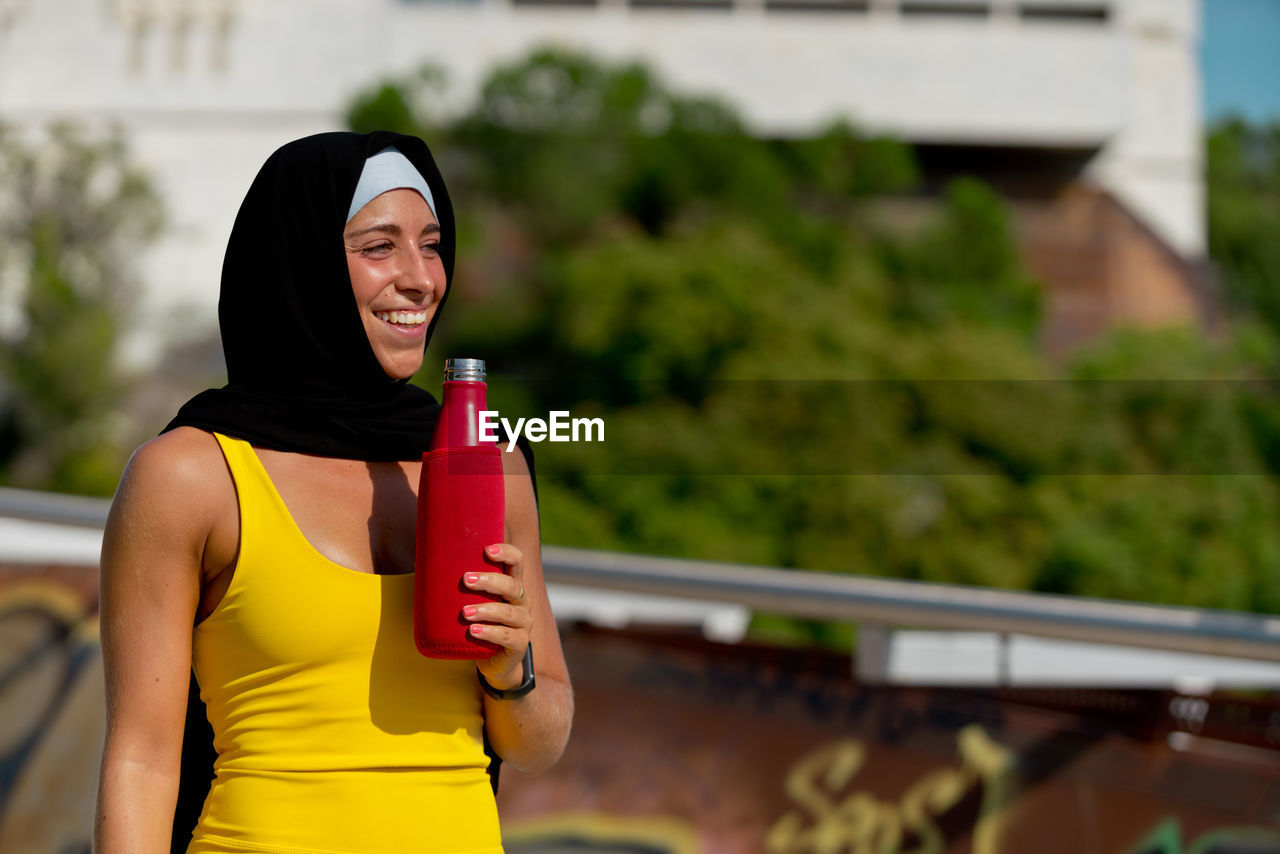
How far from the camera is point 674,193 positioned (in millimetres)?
29891

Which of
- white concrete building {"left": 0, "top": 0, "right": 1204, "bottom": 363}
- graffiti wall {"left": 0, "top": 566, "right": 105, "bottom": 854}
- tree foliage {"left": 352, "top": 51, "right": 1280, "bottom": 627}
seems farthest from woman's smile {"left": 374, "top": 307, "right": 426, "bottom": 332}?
white concrete building {"left": 0, "top": 0, "right": 1204, "bottom": 363}

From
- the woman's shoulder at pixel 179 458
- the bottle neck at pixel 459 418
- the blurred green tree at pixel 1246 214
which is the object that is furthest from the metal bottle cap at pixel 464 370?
the blurred green tree at pixel 1246 214

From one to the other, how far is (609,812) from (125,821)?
4.70ft

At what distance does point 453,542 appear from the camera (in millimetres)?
1143

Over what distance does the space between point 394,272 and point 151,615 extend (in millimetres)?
377

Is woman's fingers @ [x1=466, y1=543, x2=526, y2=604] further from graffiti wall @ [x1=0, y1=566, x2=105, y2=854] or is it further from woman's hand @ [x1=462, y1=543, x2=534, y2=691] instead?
graffiti wall @ [x1=0, y1=566, x2=105, y2=854]

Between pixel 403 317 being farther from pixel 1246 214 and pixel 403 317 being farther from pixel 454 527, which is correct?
pixel 1246 214

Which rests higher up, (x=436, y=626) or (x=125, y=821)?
(x=436, y=626)

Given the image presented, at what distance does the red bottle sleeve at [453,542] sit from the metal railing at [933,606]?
3.37 feet

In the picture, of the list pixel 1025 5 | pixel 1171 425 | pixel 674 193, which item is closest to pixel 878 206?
Result: pixel 674 193

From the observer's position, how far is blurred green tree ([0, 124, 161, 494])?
2761 centimetres

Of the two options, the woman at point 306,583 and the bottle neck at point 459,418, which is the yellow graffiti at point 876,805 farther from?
the bottle neck at point 459,418

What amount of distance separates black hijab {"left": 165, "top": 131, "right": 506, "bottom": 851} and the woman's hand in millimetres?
206

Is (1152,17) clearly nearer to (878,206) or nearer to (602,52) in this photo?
(878,206)
